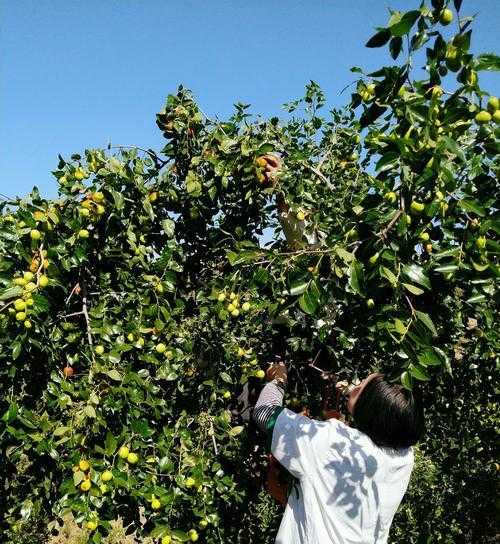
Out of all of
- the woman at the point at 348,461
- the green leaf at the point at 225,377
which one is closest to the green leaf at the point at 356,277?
the woman at the point at 348,461

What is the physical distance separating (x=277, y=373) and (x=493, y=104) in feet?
4.42

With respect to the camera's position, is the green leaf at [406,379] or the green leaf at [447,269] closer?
the green leaf at [406,379]

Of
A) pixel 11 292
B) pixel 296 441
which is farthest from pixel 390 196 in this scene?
pixel 11 292

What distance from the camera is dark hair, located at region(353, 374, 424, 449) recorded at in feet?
5.95

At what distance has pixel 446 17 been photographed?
55.7 inches

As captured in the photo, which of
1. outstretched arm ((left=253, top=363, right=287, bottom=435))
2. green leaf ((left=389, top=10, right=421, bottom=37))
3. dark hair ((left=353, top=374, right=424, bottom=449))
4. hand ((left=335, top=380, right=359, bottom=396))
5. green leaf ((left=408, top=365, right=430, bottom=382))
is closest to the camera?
green leaf ((left=389, top=10, right=421, bottom=37))

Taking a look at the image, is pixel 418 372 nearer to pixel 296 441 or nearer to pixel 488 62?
pixel 296 441

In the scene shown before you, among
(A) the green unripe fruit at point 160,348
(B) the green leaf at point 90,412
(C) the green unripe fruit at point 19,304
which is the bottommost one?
(B) the green leaf at point 90,412

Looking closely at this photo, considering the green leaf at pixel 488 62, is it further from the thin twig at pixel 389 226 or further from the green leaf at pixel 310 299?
the green leaf at pixel 310 299

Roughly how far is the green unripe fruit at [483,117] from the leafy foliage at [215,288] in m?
0.02

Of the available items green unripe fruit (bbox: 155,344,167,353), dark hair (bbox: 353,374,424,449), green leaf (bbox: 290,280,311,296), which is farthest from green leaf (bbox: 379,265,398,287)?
green unripe fruit (bbox: 155,344,167,353)

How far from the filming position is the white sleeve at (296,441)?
183 cm

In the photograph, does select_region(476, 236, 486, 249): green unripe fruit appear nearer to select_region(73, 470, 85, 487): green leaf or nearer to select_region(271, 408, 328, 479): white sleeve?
select_region(271, 408, 328, 479): white sleeve

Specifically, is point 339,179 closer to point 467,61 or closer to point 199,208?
point 199,208
